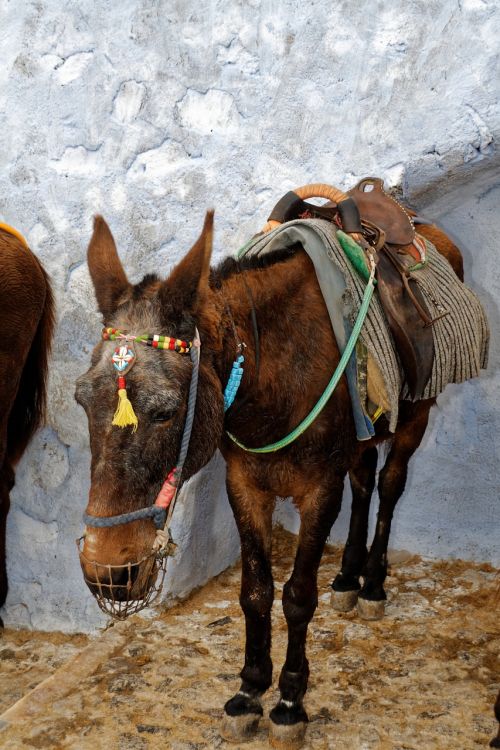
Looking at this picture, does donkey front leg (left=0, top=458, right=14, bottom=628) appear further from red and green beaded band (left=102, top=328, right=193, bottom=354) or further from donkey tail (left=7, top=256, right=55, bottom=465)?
red and green beaded band (left=102, top=328, right=193, bottom=354)

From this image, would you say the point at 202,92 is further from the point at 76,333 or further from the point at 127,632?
the point at 127,632

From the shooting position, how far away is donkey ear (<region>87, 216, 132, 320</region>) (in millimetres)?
2006

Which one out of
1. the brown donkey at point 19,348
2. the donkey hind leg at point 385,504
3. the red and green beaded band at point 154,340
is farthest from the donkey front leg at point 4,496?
the red and green beaded band at point 154,340

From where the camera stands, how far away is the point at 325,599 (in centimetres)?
380

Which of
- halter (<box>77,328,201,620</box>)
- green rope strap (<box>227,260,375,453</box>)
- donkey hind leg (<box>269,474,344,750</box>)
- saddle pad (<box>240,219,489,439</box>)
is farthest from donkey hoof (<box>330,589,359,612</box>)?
halter (<box>77,328,201,620</box>)

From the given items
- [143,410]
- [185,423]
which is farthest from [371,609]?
[143,410]

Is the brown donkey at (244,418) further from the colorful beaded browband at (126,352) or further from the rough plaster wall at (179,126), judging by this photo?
the rough plaster wall at (179,126)

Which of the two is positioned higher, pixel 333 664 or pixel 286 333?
pixel 286 333

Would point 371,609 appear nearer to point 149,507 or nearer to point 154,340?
point 149,507

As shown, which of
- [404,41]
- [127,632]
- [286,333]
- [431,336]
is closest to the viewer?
[286,333]

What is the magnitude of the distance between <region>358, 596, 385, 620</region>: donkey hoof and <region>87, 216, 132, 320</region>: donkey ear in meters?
2.24

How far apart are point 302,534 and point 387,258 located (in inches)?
42.6

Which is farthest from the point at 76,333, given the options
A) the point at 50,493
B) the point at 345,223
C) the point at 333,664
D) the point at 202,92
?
the point at 333,664

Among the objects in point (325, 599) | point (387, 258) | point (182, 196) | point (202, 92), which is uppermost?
point (202, 92)
